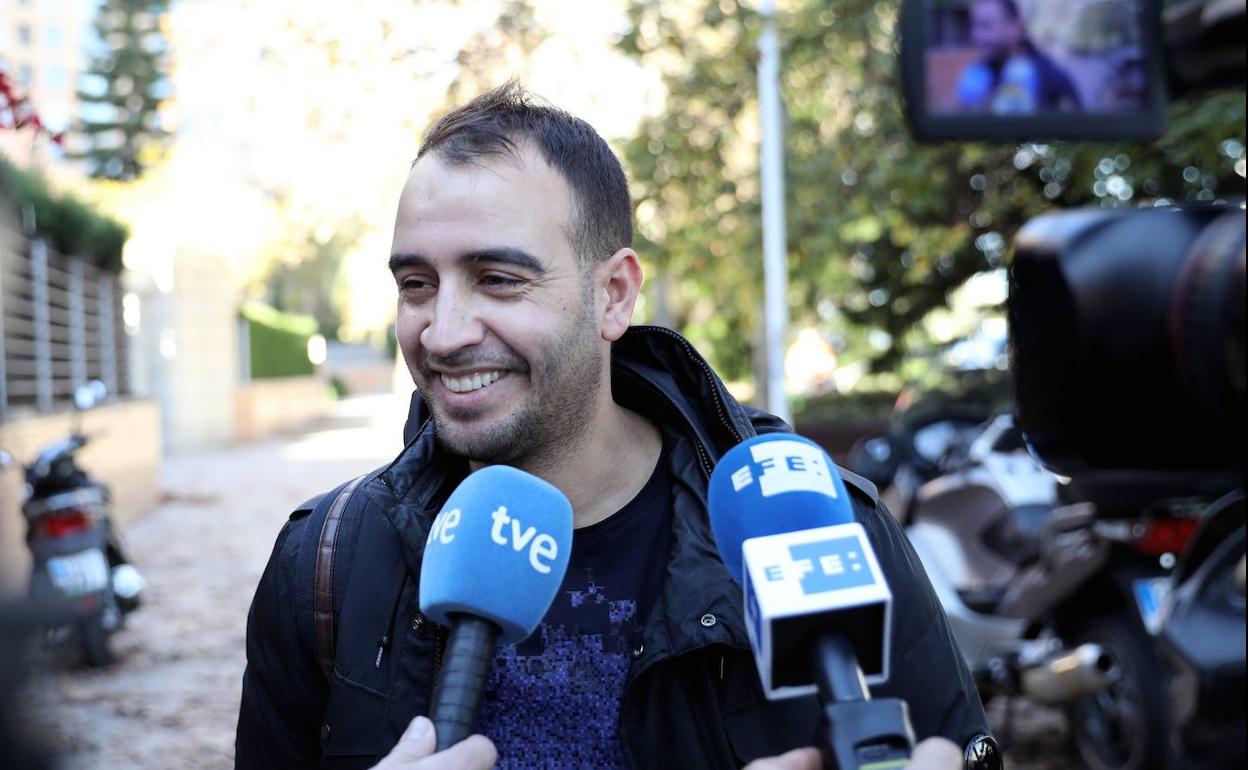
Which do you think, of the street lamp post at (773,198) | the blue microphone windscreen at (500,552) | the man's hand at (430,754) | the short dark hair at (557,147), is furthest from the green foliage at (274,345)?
the man's hand at (430,754)

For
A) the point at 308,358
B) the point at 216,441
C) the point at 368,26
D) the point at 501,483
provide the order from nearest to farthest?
the point at 501,483 < the point at 368,26 < the point at 216,441 < the point at 308,358

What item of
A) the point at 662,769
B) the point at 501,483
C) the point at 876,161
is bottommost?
the point at 662,769

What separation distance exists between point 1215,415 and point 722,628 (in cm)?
130

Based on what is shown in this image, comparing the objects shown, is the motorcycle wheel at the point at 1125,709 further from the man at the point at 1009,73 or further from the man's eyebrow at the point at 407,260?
the man's eyebrow at the point at 407,260

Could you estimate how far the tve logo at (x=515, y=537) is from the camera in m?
1.62

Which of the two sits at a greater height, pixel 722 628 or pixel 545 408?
pixel 545 408

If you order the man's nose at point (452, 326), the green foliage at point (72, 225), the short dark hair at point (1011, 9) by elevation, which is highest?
the green foliage at point (72, 225)

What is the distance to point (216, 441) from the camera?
20406mm

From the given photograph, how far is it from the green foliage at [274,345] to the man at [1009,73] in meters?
20.5

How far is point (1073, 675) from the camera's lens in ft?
14.8

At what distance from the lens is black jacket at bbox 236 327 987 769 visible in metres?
1.88

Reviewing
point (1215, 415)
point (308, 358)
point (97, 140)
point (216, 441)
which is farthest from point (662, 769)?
point (97, 140)

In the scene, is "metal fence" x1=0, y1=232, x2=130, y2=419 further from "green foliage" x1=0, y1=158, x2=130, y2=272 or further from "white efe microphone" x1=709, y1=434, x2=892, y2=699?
"white efe microphone" x1=709, y1=434, x2=892, y2=699

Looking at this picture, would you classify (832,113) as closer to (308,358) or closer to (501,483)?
(501,483)
